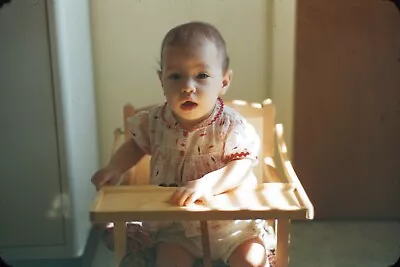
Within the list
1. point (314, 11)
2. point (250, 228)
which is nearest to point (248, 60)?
point (314, 11)

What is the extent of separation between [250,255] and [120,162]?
0.67 ft

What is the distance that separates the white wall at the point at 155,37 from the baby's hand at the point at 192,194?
0.64 ft

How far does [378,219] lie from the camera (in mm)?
776

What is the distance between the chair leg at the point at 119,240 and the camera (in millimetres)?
630

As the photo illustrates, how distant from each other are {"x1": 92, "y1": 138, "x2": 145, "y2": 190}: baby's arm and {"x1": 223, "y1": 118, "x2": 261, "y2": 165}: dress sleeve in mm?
124

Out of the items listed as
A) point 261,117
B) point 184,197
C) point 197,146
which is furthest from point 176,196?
point 261,117

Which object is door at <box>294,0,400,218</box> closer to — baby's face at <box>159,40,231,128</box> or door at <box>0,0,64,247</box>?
A: baby's face at <box>159,40,231,128</box>

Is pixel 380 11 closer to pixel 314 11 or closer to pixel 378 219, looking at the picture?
pixel 314 11

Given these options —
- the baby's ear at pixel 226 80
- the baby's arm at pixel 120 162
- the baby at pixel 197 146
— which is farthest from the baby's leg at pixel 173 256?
the baby's ear at pixel 226 80

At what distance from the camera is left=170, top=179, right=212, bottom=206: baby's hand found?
580mm

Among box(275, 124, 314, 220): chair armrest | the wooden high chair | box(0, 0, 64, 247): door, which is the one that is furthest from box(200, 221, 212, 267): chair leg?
box(0, 0, 64, 247): door

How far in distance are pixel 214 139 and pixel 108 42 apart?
211mm

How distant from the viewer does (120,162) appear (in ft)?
2.32

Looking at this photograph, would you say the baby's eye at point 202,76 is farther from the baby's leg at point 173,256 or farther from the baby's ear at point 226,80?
the baby's leg at point 173,256
